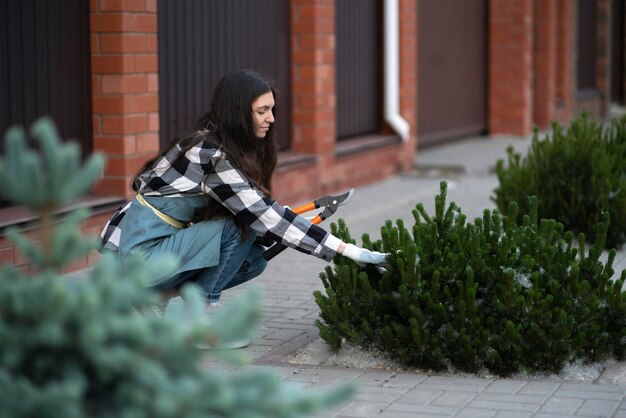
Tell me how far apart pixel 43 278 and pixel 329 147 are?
935 cm

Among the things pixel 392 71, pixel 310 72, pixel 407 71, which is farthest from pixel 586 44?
pixel 310 72

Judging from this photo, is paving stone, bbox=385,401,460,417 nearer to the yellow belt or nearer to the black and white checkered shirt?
the black and white checkered shirt

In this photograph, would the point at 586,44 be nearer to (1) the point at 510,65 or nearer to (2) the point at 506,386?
(1) the point at 510,65

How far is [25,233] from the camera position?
7113 mm

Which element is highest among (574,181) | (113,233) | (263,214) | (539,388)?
(263,214)

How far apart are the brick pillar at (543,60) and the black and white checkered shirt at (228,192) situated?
1584 cm

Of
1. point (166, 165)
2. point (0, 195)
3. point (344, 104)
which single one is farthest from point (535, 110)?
point (166, 165)

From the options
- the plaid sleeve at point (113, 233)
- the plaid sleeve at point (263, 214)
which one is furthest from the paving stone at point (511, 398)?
the plaid sleeve at point (113, 233)

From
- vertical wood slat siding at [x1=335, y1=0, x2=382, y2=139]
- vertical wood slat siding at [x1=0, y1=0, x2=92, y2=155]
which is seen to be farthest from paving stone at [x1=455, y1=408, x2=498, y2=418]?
vertical wood slat siding at [x1=335, y1=0, x2=382, y2=139]

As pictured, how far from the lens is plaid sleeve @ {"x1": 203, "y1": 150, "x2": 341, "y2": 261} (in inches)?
205

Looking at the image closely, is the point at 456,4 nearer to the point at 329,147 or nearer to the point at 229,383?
the point at 329,147

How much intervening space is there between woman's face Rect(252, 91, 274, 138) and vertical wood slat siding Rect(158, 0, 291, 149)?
3.68 metres

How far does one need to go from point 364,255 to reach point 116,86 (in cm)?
339

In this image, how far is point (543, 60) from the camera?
67.6 ft
